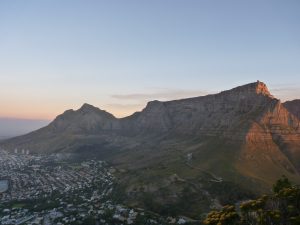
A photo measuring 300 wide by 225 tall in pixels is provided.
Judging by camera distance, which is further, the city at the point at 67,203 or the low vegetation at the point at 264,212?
the city at the point at 67,203

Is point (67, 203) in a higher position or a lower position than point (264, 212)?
lower

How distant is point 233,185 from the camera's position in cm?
13175

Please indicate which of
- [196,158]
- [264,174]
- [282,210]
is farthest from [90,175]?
[282,210]

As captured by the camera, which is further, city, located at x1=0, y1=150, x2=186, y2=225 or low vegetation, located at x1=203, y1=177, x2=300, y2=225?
city, located at x1=0, y1=150, x2=186, y2=225

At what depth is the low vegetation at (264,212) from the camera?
3331cm

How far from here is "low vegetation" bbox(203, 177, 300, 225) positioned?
33.3 metres

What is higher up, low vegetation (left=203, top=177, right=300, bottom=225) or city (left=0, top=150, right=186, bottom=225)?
low vegetation (left=203, top=177, right=300, bottom=225)

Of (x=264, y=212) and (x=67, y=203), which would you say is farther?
(x=67, y=203)

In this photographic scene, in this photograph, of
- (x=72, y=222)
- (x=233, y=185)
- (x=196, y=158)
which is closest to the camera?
(x=72, y=222)

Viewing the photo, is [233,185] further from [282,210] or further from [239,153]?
[282,210]

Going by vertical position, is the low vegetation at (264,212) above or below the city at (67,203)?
above

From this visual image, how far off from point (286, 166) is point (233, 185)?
4083 cm

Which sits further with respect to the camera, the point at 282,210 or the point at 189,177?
the point at 189,177

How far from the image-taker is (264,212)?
34.2 metres
